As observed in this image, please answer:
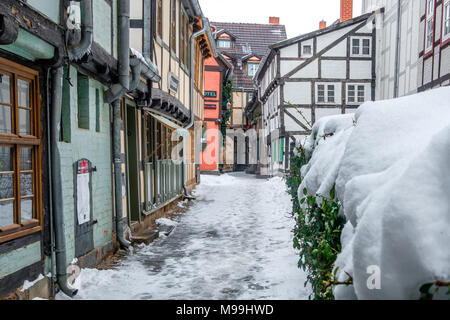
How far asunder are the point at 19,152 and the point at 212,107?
20.6 m

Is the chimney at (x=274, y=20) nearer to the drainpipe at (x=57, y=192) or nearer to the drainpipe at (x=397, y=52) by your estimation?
the drainpipe at (x=397, y=52)

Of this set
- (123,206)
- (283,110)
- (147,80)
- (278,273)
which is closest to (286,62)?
(283,110)

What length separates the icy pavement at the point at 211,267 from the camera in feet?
14.6

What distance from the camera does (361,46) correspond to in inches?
679

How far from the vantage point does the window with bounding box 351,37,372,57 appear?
56.5 feet

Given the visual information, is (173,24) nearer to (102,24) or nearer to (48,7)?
(102,24)

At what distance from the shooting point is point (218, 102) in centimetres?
2398

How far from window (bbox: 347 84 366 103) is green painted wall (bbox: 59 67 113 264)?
537 inches

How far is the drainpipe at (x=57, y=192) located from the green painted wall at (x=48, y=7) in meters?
0.50

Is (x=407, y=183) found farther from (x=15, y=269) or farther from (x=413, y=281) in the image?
(x=15, y=269)

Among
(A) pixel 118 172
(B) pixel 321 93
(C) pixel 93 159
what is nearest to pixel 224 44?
(B) pixel 321 93

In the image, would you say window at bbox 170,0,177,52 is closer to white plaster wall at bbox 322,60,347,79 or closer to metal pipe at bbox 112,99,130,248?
metal pipe at bbox 112,99,130,248

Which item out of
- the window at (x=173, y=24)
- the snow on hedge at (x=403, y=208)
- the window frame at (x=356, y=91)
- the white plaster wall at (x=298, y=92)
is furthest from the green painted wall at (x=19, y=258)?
the window frame at (x=356, y=91)
